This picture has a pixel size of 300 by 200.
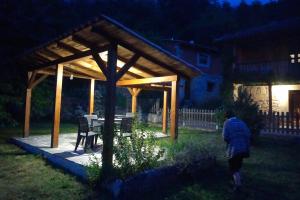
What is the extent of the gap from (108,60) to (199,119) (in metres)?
11.5

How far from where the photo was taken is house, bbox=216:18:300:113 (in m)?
17.1

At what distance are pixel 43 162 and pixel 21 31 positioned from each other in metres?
11.9

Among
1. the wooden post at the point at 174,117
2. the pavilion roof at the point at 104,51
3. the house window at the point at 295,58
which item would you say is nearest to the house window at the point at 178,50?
the house window at the point at 295,58

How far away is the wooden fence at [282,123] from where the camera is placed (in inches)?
467

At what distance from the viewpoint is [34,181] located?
20.0ft

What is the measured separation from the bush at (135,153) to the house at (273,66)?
509 inches

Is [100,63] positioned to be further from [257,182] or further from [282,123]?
[282,123]

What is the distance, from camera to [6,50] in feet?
48.8

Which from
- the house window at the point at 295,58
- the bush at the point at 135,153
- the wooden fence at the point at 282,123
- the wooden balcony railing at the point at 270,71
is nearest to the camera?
the bush at the point at 135,153

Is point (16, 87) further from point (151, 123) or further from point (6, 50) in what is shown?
point (151, 123)

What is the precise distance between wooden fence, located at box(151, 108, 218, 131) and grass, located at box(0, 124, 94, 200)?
10436 mm

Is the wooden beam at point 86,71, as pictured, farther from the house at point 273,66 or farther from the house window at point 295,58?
the house window at point 295,58

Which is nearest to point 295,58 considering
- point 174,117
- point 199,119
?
point 199,119

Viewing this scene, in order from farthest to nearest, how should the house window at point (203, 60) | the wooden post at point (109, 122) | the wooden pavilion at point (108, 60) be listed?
the house window at point (203, 60), the wooden pavilion at point (108, 60), the wooden post at point (109, 122)
